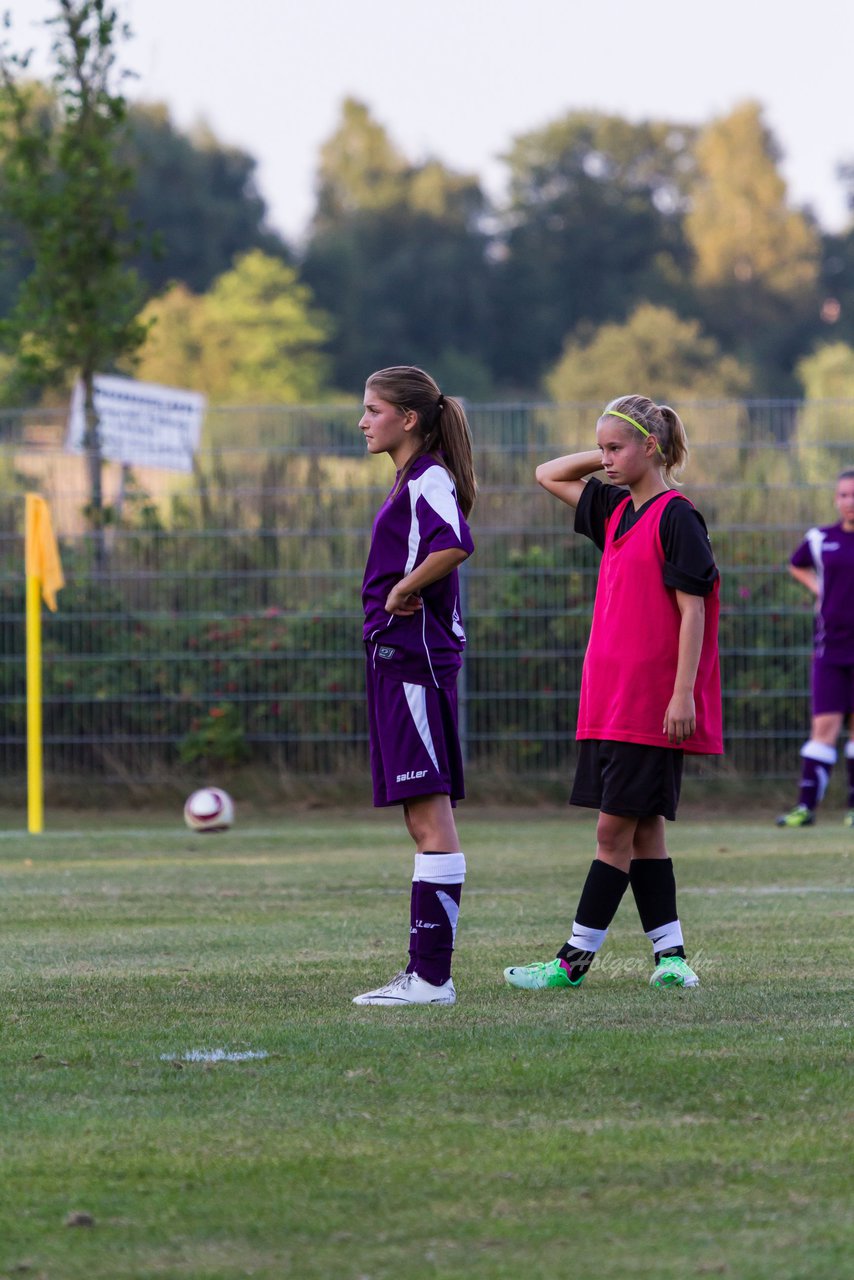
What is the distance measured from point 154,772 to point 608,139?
94.3 metres

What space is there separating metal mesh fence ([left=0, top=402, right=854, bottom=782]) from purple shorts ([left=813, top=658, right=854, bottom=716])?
1423mm

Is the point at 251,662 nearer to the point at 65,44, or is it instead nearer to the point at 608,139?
the point at 65,44

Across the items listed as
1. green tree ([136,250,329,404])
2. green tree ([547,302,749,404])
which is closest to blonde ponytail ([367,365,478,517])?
green tree ([547,302,749,404])

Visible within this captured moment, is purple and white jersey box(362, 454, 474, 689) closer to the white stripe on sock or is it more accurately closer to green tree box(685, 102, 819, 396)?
the white stripe on sock

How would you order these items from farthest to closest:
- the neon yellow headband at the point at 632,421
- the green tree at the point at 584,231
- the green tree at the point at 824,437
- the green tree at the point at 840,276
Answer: the green tree at the point at 584,231 → the green tree at the point at 840,276 → the green tree at the point at 824,437 → the neon yellow headband at the point at 632,421

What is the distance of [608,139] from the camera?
103 meters

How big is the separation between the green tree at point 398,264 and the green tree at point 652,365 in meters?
4.53

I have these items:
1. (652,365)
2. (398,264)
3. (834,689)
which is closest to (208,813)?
(834,689)

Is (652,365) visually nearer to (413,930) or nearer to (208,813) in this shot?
(208,813)

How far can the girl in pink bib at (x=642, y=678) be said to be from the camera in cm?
522

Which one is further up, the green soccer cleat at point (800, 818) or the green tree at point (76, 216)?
the green tree at point (76, 216)

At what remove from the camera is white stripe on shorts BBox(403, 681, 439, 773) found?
201 inches

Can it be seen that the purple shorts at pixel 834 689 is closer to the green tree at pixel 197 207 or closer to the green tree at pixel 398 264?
the green tree at pixel 398 264

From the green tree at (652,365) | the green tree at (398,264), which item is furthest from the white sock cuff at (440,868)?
the green tree at (398,264)
